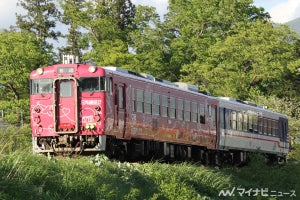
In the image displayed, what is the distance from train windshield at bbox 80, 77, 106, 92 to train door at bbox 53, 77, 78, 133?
0.23 metres

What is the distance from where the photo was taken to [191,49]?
60.7 metres

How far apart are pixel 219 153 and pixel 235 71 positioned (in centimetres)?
2618

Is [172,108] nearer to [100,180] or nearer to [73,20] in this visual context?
[100,180]

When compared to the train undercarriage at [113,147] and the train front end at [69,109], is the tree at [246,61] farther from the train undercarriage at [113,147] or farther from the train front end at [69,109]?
the train front end at [69,109]

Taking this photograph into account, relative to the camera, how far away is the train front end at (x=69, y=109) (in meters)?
20.7

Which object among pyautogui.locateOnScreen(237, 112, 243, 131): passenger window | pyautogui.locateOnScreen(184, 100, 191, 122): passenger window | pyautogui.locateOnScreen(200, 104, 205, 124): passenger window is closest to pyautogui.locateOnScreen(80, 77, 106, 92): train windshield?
pyautogui.locateOnScreen(184, 100, 191, 122): passenger window

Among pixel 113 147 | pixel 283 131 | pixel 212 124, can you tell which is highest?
pixel 212 124

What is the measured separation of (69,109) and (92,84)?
1.00 m

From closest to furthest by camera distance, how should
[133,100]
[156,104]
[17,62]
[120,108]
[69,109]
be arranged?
[69,109], [120,108], [133,100], [156,104], [17,62]

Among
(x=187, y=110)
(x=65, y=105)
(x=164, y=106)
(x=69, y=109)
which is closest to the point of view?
(x=69, y=109)

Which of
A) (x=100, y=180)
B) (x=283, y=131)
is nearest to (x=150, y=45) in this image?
(x=283, y=131)

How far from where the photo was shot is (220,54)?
56875mm

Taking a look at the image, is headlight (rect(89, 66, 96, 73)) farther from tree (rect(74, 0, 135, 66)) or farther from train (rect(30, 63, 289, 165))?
tree (rect(74, 0, 135, 66))

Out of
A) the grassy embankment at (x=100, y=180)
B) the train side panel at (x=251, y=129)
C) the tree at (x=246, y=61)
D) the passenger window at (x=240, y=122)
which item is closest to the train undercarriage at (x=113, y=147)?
the grassy embankment at (x=100, y=180)
